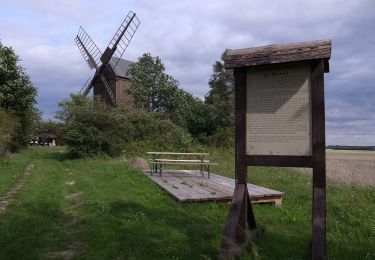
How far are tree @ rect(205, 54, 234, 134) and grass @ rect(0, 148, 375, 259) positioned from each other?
33743mm

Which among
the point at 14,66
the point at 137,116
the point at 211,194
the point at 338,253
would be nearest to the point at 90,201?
the point at 211,194

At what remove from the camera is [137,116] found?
36.2 metres

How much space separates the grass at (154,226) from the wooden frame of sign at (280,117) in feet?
1.95

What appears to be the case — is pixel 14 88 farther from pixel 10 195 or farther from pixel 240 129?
pixel 240 129

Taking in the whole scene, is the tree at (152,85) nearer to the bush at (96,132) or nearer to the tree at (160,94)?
the tree at (160,94)

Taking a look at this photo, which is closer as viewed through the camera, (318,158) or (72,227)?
(318,158)

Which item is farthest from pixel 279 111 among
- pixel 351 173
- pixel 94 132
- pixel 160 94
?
pixel 160 94

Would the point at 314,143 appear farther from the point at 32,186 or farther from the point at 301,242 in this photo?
the point at 32,186

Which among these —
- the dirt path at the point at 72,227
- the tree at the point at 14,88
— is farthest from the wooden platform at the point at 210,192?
the tree at the point at 14,88

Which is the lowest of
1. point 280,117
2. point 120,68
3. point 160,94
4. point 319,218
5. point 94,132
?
point 319,218

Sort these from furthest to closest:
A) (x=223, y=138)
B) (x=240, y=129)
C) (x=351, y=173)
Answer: (x=223, y=138), (x=351, y=173), (x=240, y=129)

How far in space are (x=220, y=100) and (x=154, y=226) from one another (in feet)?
130

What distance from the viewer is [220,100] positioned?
46875mm

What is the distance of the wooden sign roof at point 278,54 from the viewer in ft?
18.7
